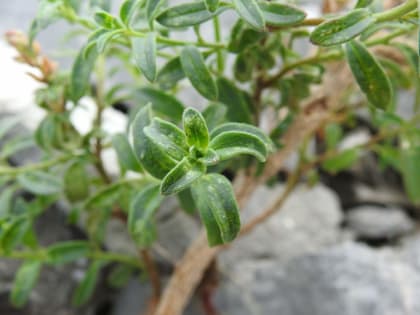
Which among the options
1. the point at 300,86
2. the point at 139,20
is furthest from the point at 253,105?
the point at 139,20

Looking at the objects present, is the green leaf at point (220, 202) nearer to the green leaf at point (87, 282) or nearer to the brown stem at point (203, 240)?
the brown stem at point (203, 240)

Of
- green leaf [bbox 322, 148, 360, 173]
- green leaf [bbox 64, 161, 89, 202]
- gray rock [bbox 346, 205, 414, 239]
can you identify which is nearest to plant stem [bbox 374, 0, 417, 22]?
green leaf [bbox 64, 161, 89, 202]

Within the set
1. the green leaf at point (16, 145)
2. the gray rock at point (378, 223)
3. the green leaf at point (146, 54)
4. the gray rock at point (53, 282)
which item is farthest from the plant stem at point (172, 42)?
the gray rock at point (378, 223)

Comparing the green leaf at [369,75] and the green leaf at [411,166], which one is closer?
the green leaf at [369,75]

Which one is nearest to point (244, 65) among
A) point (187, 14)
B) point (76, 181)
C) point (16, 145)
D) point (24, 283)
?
point (187, 14)

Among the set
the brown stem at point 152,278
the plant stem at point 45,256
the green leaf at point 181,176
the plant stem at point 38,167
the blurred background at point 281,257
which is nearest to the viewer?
the green leaf at point 181,176

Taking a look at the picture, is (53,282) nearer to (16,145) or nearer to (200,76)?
(16,145)
